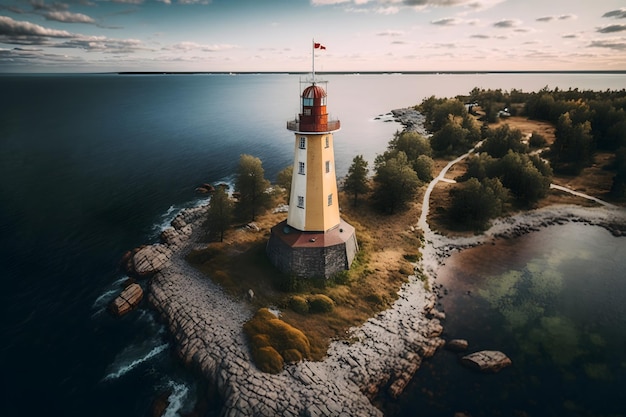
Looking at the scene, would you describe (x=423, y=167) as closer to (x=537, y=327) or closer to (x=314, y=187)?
(x=314, y=187)

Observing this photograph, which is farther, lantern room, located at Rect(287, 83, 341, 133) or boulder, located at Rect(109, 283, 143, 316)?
boulder, located at Rect(109, 283, 143, 316)

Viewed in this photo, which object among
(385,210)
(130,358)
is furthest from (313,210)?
(130,358)

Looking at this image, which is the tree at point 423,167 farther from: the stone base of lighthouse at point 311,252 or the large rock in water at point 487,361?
the large rock in water at point 487,361

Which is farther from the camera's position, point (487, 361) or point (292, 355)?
point (487, 361)

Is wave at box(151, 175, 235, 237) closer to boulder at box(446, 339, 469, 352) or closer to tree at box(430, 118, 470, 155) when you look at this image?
boulder at box(446, 339, 469, 352)

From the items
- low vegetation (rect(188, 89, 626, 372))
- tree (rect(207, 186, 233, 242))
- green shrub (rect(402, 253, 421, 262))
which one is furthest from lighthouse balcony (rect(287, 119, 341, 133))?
green shrub (rect(402, 253, 421, 262))
